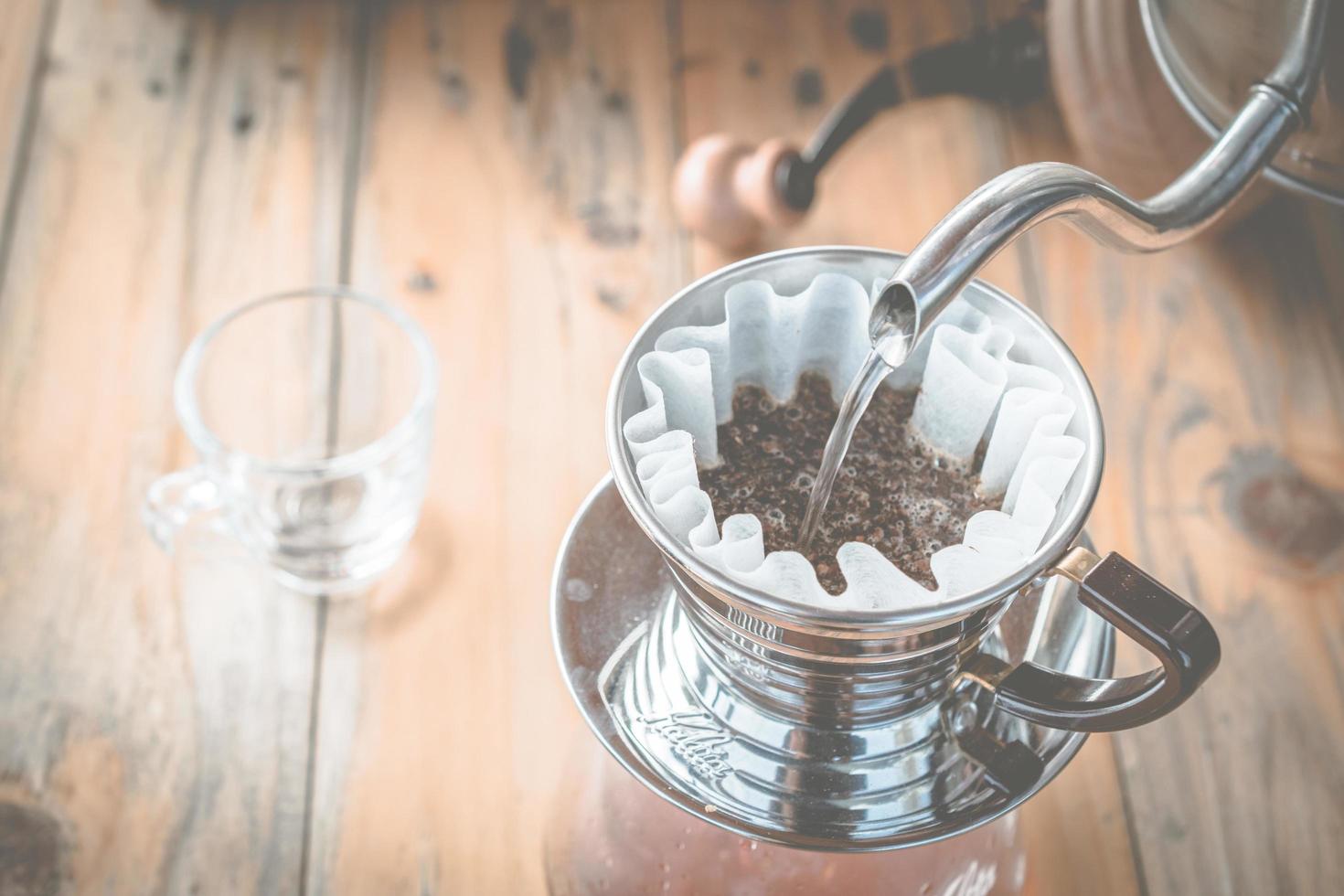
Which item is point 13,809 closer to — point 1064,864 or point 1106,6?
point 1064,864

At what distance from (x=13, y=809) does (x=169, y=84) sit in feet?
1.73

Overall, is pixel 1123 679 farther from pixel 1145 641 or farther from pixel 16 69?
pixel 16 69

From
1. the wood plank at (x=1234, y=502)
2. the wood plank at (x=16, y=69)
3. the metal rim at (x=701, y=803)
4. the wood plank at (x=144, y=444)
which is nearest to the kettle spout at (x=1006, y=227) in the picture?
the metal rim at (x=701, y=803)

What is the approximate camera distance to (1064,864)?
64 centimetres

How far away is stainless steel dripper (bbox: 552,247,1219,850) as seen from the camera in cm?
40

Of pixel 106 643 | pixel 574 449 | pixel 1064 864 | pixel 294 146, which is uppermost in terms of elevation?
pixel 294 146

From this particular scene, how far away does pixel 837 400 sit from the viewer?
20.1 inches

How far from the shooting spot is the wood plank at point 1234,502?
66cm

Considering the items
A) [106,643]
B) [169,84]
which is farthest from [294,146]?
[106,643]

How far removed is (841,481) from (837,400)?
40 mm

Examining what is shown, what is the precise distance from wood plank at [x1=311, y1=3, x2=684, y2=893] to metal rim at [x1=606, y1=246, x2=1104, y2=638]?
30cm

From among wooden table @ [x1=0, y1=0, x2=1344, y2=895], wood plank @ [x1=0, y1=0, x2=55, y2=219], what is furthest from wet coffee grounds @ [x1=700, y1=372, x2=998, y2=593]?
wood plank @ [x1=0, y1=0, x2=55, y2=219]

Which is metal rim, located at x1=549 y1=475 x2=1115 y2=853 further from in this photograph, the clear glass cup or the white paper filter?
the clear glass cup

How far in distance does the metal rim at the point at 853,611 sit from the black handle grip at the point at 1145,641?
0.06 ft
